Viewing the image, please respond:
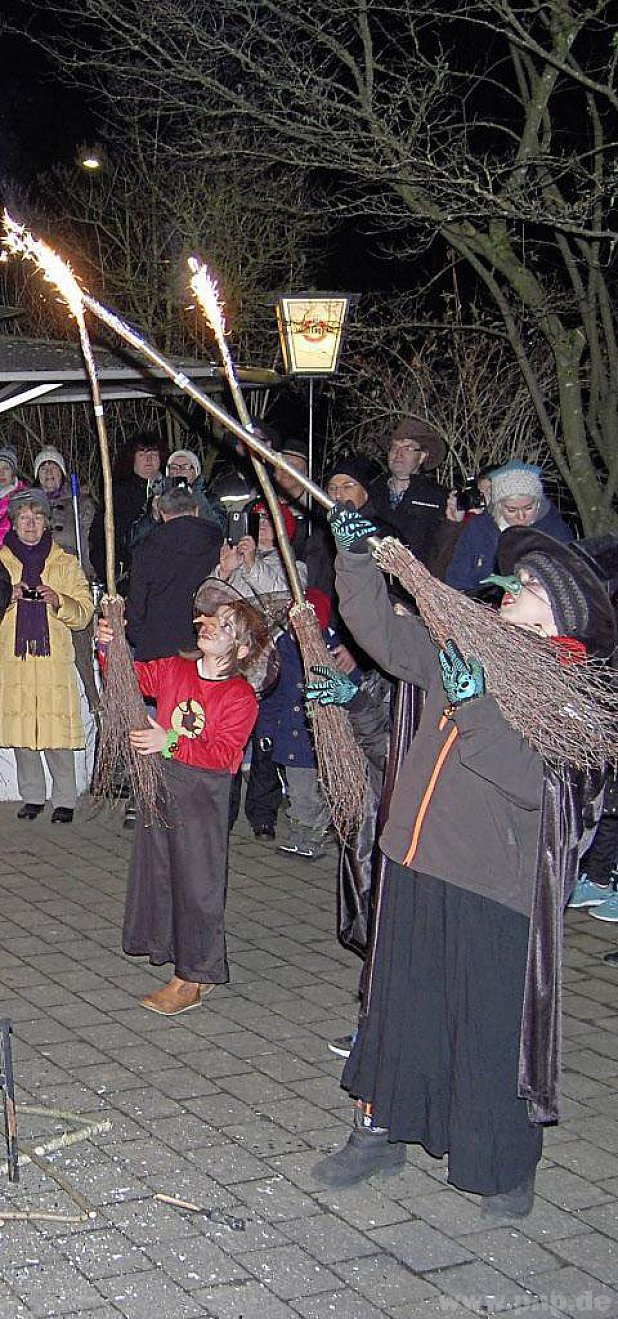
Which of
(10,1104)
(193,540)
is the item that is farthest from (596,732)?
(193,540)

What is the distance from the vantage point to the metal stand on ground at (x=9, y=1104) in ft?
13.9

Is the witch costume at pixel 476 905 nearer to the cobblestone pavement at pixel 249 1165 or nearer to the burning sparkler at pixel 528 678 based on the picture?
the burning sparkler at pixel 528 678

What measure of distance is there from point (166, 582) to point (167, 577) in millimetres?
28

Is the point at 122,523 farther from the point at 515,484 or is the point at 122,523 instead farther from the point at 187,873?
the point at 187,873

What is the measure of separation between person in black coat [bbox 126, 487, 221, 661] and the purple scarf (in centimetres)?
92

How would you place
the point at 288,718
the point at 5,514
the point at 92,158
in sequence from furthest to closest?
the point at 92,158 → the point at 5,514 → the point at 288,718

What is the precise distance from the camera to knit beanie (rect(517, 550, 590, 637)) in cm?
406

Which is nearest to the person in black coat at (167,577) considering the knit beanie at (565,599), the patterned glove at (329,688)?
the patterned glove at (329,688)

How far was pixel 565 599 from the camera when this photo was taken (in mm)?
4062

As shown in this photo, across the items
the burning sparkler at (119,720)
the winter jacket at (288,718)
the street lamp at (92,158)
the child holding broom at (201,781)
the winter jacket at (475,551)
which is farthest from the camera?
the street lamp at (92,158)

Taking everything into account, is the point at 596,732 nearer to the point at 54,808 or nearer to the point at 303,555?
the point at 303,555

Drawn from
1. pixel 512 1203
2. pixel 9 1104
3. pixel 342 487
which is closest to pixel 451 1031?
pixel 512 1203

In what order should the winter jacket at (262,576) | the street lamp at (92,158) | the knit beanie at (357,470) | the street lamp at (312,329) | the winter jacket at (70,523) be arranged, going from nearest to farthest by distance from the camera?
1. the knit beanie at (357,470)
2. the winter jacket at (262,576)
3. the street lamp at (312,329)
4. the winter jacket at (70,523)
5. the street lamp at (92,158)

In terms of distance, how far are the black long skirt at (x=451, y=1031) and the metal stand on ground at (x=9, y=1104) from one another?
1.03m
